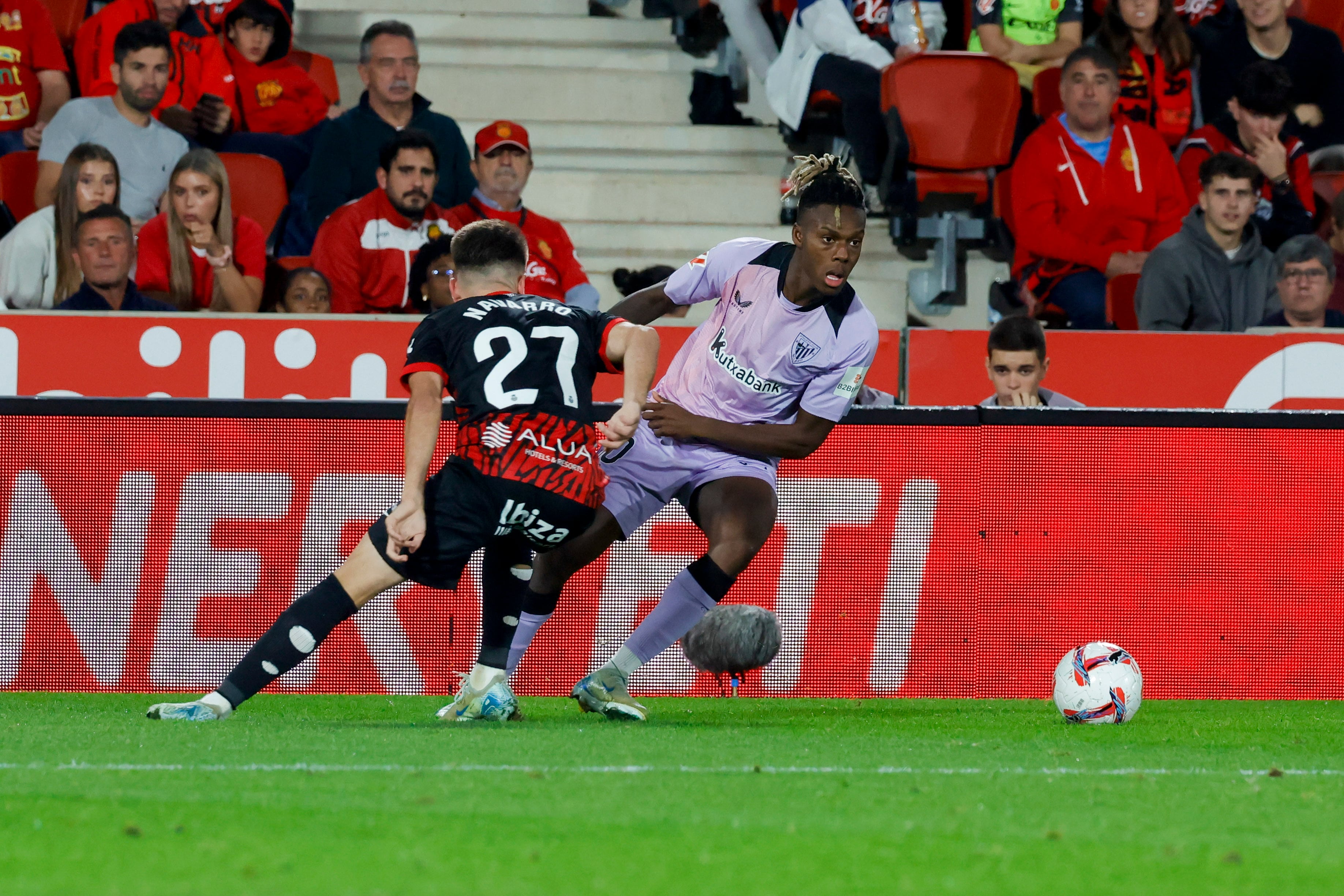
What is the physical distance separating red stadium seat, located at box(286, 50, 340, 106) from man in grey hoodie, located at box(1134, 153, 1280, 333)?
510 cm

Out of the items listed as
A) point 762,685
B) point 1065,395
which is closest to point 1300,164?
point 1065,395

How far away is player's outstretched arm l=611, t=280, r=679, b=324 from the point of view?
6301 millimetres

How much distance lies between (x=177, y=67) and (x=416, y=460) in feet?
19.2

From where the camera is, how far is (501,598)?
19.1 ft

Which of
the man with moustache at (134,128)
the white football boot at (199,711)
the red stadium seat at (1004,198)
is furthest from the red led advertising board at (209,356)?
the red stadium seat at (1004,198)

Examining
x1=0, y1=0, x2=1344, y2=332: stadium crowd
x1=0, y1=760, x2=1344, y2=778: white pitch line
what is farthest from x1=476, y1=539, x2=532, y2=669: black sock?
x1=0, y1=0, x2=1344, y2=332: stadium crowd

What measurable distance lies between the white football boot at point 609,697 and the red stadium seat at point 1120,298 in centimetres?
465

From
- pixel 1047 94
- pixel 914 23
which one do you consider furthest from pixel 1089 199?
pixel 914 23

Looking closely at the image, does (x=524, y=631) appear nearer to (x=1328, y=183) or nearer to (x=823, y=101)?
(x=823, y=101)

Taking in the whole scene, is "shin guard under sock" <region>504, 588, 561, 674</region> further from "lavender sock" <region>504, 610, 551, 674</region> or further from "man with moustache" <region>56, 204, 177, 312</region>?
"man with moustache" <region>56, 204, 177, 312</region>

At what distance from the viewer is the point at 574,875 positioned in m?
3.12

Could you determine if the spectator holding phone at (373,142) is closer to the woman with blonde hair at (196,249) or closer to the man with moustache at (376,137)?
the man with moustache at (376,137)

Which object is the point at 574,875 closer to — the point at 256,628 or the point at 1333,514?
the point at 256,628

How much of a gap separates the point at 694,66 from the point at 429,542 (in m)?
7.56
